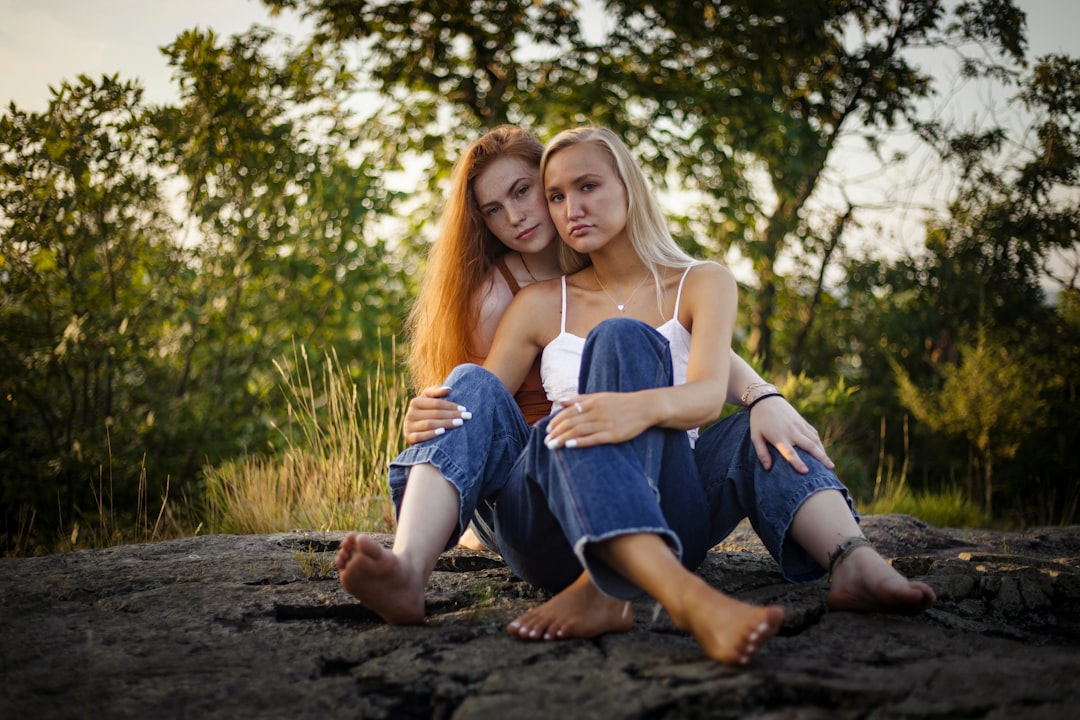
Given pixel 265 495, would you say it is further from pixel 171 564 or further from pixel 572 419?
pixel 572 419

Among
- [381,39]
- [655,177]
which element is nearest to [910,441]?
[655,177]

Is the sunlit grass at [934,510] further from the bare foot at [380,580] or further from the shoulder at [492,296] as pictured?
the bare foot at [380,580]

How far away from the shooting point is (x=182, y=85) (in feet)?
Answer: 17.1

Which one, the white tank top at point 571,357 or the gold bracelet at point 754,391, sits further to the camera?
the white tank top at point 571,357

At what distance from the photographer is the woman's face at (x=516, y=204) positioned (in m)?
2.82

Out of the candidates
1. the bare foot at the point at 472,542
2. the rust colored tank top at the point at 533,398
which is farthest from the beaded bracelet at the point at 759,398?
the bare foot at the point at 472,542

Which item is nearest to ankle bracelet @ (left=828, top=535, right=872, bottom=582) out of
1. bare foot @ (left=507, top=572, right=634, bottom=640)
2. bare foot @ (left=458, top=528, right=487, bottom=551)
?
bare foot @ (left=507, top=572, right=634, bottom=640)

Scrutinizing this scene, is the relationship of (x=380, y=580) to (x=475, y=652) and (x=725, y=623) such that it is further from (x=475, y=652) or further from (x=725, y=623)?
(x=725, y=623)

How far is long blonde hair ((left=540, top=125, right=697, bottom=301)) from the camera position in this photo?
2.56 metres

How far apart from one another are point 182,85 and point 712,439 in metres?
4.40

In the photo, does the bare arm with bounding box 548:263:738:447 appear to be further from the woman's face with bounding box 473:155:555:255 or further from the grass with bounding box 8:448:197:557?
the grass with bounding box 8:448:197:557

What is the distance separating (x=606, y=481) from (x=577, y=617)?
309 millimetres

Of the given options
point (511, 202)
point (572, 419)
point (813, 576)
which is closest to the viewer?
point (572, 419)

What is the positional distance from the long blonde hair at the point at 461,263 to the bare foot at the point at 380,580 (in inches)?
45.6
